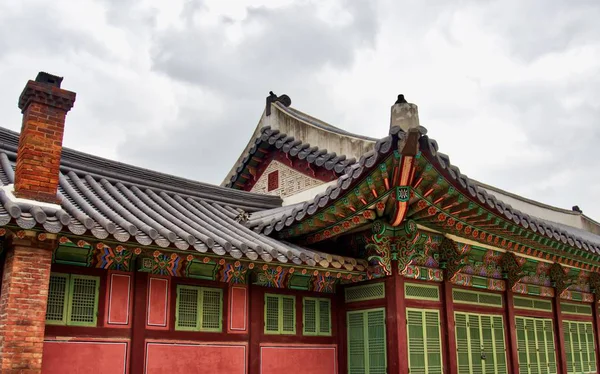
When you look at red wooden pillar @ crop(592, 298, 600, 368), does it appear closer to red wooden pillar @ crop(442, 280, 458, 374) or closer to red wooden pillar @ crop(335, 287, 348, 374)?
red wooden pillar @ crop(442, 280, 458, 374)

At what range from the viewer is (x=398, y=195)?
8758 millimetres

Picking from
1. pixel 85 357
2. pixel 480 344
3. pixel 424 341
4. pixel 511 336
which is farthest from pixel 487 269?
pixel 85 357

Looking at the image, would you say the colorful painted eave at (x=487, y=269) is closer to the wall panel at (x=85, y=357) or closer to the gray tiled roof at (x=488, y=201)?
the gray tiled roof at (x=488, y=201)

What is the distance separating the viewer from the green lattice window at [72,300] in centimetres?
757

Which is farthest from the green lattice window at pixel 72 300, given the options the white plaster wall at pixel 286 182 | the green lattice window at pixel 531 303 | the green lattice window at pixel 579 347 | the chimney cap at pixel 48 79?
the green lattice window at pixel 579 347

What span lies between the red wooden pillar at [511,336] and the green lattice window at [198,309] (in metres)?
6.15

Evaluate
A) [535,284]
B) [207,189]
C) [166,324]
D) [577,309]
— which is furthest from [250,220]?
[577,309]

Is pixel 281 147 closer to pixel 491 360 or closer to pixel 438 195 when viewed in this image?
pixel 438 195

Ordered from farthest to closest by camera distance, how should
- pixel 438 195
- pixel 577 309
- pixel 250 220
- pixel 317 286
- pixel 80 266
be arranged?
pixel 577 309 → pixel 250 220 → pixel 317 286 → pixel 438 195 → pixel 80 266

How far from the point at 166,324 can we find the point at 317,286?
2.90 metres

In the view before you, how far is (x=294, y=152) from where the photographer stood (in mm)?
13625

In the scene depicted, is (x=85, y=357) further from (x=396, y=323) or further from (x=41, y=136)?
(x=396, y=323)

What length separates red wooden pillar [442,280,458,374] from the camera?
10312 millimetres

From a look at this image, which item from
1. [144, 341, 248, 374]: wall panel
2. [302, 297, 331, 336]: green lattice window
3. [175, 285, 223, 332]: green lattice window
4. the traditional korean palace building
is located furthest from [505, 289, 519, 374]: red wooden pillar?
[175, 285, 223, 332]: green lattice window
